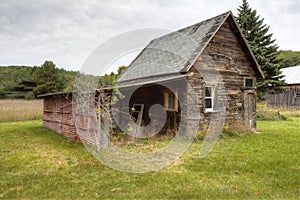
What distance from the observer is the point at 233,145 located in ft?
26.2

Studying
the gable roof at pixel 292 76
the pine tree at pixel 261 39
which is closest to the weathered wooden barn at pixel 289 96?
the gable roof at pixel 292 76

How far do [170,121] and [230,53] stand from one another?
4930mm

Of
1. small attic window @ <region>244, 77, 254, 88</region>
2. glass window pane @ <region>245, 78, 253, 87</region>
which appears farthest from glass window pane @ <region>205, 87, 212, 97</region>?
glass window pane @ <region>245, 78, 253, 87</region>

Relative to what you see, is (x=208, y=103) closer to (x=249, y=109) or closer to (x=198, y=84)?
(x=198, y=84)

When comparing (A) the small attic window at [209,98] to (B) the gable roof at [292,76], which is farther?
(B) the gable roof at [292,76]

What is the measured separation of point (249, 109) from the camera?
11.6 metres

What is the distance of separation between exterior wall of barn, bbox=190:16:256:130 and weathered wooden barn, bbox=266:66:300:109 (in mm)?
16118

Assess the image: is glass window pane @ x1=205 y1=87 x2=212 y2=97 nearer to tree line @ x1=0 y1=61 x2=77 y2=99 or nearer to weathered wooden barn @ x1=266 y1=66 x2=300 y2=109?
weathered wooden barn @ x1=266 y1=66 x2=300 y2=109

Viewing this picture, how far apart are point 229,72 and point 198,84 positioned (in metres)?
2.27

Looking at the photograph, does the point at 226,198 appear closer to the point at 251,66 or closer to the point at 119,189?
the point at 119,189

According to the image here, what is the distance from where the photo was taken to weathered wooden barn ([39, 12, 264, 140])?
973 centimetres

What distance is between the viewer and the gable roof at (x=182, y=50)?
982cm

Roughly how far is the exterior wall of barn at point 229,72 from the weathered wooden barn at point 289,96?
1612 cm

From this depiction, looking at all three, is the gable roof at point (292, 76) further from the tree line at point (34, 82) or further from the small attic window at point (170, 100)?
the tree line at point (34, 82)
